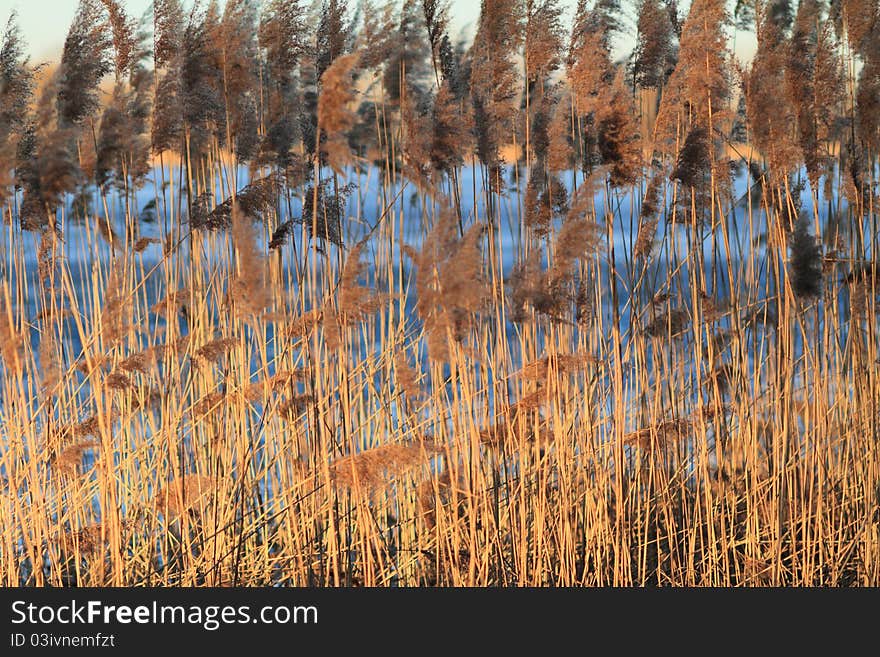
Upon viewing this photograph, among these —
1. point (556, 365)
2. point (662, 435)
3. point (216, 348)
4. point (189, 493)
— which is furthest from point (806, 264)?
point (189, 493)

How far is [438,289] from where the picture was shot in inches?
123

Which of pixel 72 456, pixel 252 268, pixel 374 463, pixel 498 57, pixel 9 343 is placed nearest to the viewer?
pixel 252 268

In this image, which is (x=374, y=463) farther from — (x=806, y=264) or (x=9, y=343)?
(x=806, y=264)

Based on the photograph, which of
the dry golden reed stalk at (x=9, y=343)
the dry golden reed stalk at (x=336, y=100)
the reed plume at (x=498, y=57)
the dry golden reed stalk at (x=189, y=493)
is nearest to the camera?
the dry golden reed stalk at (x=336, y=100)

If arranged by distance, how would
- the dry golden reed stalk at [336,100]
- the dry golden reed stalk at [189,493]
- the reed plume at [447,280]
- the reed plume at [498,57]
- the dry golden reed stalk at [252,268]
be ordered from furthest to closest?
the reed plume at [498,57] < the dry golden reed stalk at [189,493] < the dry golden reed stalk at [336,100] < the dry golden reed stalk at [252,268] < the reed plume at [447,280]

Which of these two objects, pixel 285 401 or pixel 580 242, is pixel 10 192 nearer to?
pixel 285 401

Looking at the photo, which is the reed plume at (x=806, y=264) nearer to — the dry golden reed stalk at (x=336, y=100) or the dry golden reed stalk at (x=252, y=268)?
the dry golden reed stalk at (x=336, y=100)

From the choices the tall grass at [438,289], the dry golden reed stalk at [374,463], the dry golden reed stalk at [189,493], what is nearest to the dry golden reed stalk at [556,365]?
the tall grass at [438,289]

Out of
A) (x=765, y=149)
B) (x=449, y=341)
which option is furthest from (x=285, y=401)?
(x=765, y=149)

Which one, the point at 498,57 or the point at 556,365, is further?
the point at 498,57

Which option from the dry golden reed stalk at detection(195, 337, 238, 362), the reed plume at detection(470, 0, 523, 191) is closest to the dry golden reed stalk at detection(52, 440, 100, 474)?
the dry golden reed stalk at detection(195, 337, 238, 362)

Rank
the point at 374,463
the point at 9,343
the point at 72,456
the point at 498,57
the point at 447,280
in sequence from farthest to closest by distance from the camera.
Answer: the point at 498,57 < the point at 72,456 < the point at 9,343 < the point at 374,463 < the point at 447,280

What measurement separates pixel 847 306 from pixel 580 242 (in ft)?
5.19

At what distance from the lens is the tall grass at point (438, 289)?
3254mm
